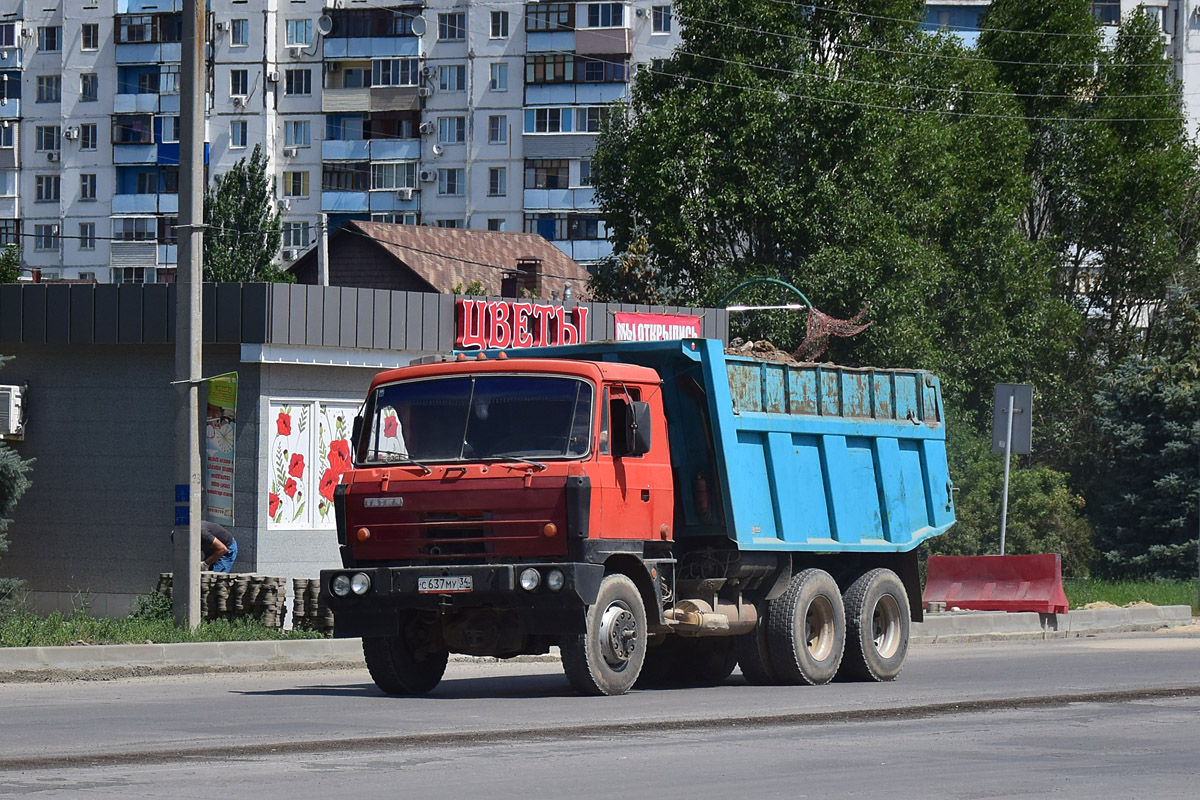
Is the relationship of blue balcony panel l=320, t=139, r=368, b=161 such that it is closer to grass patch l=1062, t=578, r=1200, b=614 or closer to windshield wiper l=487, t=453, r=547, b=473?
Result: grass patch l=1062, t=578, r=1200, b=614

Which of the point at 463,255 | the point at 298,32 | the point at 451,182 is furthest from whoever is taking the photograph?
the point at 298,32

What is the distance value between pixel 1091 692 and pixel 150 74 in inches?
3111

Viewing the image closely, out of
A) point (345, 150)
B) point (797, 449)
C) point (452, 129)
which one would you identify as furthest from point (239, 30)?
point (797, 449)

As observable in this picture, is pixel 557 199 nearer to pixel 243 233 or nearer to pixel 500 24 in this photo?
pixel 500 24

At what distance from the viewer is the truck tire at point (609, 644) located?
14.1m

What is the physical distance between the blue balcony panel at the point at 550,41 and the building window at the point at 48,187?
25.1m

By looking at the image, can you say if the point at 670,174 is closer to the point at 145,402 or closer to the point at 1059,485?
the point at 1059,485

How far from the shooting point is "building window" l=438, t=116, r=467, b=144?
85250 mm

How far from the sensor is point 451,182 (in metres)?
86.0

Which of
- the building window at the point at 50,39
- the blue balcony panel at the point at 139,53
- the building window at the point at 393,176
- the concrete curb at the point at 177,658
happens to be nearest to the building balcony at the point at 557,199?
the building window at the point at 393,176

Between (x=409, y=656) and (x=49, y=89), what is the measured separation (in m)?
81.4

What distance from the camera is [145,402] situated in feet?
75.6

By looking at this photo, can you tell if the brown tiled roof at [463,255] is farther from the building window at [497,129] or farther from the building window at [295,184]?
the building window at [295,184]

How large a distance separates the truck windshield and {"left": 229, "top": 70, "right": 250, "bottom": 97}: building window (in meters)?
74.8
